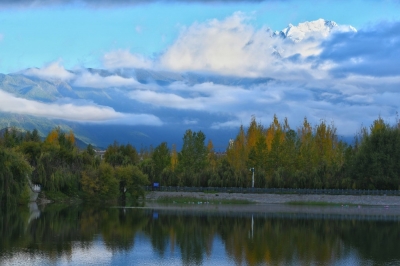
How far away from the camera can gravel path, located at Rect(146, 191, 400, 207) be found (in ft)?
226

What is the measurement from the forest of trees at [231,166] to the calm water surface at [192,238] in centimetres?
1042

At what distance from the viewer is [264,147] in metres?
78.6

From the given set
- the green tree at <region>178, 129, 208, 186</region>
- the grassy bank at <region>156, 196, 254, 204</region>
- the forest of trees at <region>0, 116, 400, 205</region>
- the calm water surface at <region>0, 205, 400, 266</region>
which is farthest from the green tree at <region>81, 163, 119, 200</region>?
the green tree at <region>178, 129, 208, 186</region>

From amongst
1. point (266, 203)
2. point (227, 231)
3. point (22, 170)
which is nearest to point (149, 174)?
point (266, 203)

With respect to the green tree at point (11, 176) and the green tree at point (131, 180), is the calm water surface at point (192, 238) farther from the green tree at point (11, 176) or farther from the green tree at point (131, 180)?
the green tree at point (131, 180)

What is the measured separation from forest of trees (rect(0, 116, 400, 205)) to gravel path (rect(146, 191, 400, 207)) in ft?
8.97

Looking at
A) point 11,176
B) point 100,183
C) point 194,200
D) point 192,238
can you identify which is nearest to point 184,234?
point 192,238

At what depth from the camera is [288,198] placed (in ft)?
232

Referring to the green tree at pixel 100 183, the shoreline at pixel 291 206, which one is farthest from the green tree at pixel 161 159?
the green tree at pixel 100 183

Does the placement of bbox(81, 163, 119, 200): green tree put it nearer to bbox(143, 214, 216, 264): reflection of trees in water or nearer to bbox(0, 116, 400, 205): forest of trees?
bbox(0, 116, 400, 205): forest of trees

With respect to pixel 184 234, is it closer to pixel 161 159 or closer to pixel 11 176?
pixel 11 176

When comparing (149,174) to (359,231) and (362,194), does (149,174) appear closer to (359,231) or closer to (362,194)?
(362,194)

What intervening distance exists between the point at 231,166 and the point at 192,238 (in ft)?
135

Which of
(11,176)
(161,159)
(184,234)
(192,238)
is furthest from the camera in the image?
(161,159)
